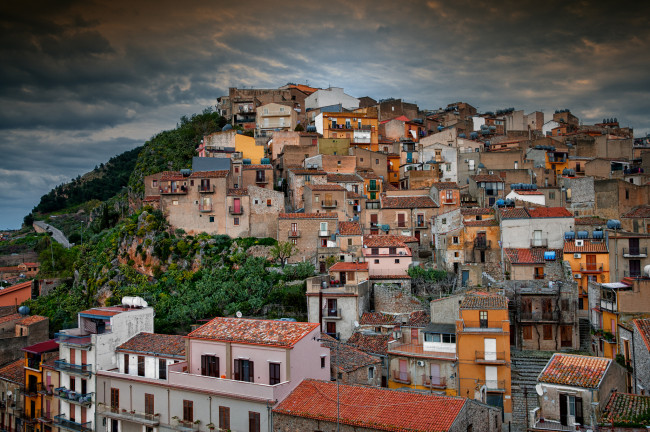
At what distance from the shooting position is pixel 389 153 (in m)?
69.2

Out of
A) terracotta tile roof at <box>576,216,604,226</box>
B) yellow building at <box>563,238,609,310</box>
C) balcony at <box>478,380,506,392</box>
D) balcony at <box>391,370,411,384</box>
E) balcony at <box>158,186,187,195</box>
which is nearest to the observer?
A: balcony at <box>478,380,506,392</box>

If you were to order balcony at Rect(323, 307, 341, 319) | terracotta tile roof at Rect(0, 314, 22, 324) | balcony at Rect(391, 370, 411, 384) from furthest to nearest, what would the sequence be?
terracotta tile roof at Rect(0, 314, 22, 324), balcony at Rect(323, 307, 341, 319), balcony at Rect(391, 370, 411, 384)

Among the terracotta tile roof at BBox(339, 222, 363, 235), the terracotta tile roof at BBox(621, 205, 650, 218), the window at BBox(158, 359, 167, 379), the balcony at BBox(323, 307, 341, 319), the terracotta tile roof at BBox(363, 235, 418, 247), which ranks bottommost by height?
the window at BBox(158, 359, 167, 379)

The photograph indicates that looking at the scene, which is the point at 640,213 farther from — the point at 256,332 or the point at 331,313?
the point at 256,332

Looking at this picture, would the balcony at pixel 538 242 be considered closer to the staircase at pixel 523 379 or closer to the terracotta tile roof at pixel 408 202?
the staircase at pixel 523 379

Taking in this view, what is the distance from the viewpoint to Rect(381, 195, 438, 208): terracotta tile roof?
54.1m

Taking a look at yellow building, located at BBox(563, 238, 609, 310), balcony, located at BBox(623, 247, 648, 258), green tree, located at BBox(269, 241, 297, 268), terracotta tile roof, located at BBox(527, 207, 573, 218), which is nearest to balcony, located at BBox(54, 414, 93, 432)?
green tree, located at BBox(269, 241, 297, 268)

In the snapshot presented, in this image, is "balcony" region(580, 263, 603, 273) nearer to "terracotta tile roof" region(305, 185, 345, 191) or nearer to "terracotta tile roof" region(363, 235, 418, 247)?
"terracotta tile roof" region(363, 235, 418, 247)

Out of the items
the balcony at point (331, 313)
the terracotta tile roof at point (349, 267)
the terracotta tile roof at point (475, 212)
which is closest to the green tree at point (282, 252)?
the terracotta tile roof at point (349, 267)

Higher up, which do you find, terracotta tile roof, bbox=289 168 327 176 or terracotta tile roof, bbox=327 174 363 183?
terracotta tile roof, bbox=289 168 327 176

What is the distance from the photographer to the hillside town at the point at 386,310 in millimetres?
23609

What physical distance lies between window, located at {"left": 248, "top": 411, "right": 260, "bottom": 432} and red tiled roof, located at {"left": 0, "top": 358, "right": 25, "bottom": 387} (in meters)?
18.7

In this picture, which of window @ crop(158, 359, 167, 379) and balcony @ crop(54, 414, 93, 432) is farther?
balcony @ crop(54, 414, 93, 432)

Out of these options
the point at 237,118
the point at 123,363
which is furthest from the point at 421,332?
the point at 237,118
